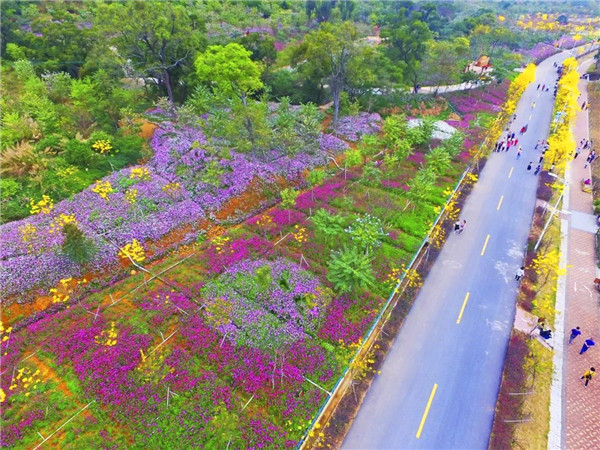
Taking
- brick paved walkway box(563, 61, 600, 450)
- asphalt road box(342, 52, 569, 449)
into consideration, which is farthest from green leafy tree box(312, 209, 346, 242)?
brick paved walkway box(563, 61, 600, 450)

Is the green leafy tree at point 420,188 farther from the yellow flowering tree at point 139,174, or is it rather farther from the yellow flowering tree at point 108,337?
the yellow flowering tree at point 108,337

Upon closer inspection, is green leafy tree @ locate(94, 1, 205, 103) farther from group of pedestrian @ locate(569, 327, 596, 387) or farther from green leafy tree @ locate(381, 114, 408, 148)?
group of pedestrian @ locate(569, 327, 596, 387)

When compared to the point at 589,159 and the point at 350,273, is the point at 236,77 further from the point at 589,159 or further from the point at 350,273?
the point at 589,159

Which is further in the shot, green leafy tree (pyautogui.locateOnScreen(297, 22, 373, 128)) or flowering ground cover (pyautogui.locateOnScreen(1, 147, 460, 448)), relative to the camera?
green leafy tree (pyautogui.locateOnScreen(297, 22, 373, 128))

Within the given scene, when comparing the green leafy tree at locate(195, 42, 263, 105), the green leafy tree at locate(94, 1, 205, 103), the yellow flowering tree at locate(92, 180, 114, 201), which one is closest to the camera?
the yellow flowering tree at locate(92, 180, 114, 201)

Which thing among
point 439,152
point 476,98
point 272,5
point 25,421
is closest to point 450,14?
point 272,5

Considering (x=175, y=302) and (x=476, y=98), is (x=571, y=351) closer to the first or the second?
(x=175, y=302)

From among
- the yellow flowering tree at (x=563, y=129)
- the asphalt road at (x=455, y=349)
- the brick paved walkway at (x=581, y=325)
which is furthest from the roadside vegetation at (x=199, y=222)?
the brick paved walkway at (x=581, y=325)
